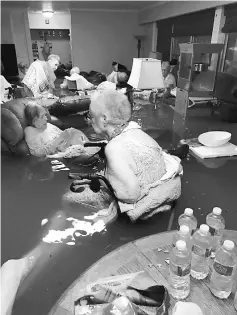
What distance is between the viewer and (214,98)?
15.7ft

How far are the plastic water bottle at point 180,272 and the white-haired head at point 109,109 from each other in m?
1.00

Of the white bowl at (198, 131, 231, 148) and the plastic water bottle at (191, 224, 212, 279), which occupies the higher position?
the plastic water bottle at (191, 224, 212, 279)

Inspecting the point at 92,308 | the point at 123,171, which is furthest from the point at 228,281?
the point at 123,171

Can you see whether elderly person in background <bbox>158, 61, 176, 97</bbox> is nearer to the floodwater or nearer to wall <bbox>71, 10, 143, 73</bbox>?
the floodwater

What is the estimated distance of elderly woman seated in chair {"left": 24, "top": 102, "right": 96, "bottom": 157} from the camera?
2.79 meters

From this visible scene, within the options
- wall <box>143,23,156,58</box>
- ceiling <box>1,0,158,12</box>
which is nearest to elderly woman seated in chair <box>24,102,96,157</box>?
ceiling <box>1,0,158,12</box>

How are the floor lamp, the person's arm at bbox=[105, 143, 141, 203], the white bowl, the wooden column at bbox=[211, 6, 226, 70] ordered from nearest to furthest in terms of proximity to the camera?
1. the person's arm at bbox=[105, 143, 141, 203]
2. the white bowl
3. the wooden column at bbox=[211, 6, 226, 70]
4. the floor lamp

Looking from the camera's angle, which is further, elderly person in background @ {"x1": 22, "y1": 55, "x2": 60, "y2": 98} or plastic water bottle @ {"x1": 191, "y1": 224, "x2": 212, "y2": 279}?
elderly person in background @ {"x1": 22, "y1": 55, "x2": 60, "y2": 98}

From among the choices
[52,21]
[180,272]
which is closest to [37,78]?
[180,272]

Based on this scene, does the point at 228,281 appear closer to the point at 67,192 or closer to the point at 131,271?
the point at 131,271

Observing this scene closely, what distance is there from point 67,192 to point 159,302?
156 centimetres

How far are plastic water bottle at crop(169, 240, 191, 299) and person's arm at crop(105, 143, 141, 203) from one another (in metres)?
0.70

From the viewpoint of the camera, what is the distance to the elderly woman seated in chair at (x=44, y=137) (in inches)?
110


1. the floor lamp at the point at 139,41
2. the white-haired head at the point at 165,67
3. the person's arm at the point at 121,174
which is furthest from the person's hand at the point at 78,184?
the floor lamp at the point at 139,41
